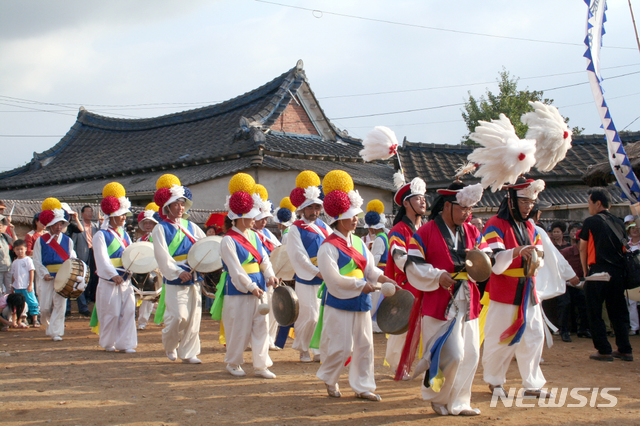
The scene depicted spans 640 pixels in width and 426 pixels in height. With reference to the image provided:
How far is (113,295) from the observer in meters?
7.50

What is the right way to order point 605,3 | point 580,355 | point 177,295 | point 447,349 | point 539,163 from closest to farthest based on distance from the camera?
point 447,349 → point 539,163 → point 605,3 → point 177,295 → point 580,355

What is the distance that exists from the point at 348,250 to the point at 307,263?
4.19 ft

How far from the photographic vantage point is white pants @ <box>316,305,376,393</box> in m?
4.98

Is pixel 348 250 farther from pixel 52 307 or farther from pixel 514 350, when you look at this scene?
pixel 52 307

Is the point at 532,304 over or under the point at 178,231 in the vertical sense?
under

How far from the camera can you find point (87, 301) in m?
11.4

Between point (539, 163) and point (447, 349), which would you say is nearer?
point (447, 349)

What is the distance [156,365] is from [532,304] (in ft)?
13.5

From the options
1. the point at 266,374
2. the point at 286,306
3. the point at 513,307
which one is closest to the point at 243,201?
the point at 286,306

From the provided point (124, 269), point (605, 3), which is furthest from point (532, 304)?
point (124, 269)

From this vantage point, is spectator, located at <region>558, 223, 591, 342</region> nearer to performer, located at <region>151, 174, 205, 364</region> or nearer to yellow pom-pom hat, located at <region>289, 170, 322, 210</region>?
yellow pom-pom hat, located at <region>289, 170, 322, 210</region>

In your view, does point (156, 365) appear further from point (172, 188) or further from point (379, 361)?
point (379, 361)

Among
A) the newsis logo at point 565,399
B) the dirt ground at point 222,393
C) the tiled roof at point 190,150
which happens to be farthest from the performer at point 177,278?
the tiled roof at point 190,150

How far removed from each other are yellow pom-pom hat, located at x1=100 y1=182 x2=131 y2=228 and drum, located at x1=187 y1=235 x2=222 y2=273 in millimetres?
1627
